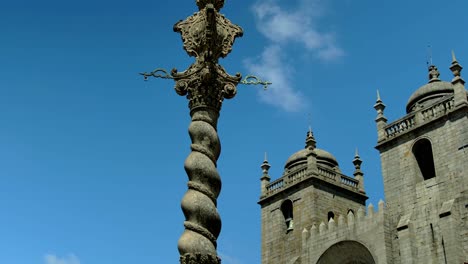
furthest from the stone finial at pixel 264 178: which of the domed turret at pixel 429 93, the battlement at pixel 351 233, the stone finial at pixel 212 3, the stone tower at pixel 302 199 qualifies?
the stone finial at pixel 212 3

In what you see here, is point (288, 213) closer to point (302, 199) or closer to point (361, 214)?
point (302, 199)

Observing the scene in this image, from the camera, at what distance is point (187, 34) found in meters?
12.2

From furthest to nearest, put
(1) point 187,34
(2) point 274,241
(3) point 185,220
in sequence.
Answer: (2) point 274,241 < (1) point 187,34 < (3) point 185,220

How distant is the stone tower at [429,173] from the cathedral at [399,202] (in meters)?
0.05

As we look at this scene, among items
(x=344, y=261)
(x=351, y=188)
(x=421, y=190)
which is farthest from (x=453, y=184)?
(x=351, y=188)

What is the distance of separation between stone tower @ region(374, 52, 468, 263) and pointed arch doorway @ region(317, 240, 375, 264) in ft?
5.80

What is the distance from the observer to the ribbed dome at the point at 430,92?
3531cm

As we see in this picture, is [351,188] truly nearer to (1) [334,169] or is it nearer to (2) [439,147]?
(1) [334,169]

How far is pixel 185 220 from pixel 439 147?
25976mm

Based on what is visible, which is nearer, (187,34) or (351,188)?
(187,34)

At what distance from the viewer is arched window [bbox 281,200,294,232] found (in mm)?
41397

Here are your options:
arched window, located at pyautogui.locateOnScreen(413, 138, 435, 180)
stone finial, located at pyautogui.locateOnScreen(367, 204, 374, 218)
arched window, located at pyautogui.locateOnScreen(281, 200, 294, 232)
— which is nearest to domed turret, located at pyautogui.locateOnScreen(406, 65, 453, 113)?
arched window, located at pyautogui.locateOnScreen(413, 138, 435, 180)

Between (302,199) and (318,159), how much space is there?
3.67 meters

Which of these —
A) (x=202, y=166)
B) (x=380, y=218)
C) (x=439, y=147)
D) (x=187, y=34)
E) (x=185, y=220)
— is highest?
(x=439, y=147)
